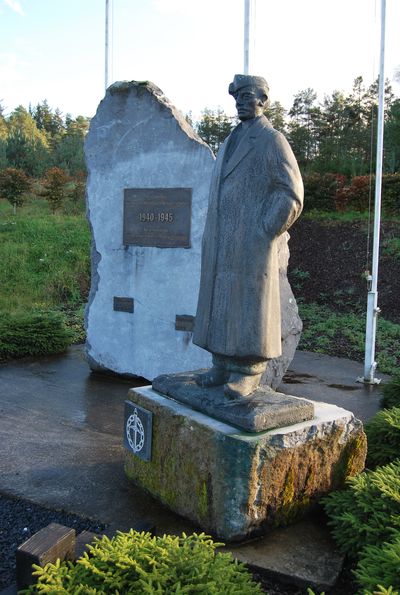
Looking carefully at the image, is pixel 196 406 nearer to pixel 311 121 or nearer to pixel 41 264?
pixel 41 264

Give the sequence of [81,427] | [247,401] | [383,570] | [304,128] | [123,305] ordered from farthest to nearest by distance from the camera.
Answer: [304,128] → [123,305] → [81,427] → [247,401] → [383,570]

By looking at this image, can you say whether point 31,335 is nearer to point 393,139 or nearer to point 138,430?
point 138,430

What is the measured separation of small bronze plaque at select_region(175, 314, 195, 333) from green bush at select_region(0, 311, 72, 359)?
2495 mm

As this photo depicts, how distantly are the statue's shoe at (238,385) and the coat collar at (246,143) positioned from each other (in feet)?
4.08

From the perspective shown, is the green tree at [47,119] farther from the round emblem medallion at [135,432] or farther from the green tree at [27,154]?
the round emblem medallion at [135,432]

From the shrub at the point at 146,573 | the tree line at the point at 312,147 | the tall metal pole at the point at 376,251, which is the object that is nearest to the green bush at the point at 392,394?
the tall metal pole at the point at 376,251

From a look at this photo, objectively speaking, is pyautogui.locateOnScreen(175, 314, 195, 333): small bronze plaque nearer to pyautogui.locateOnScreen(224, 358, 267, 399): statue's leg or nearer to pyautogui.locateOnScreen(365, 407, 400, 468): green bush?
pyautogui.locateOnScreen(365, 407, 400, 468): green bush

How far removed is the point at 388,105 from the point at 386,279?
12872 mm

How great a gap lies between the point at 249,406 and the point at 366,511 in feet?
2.75

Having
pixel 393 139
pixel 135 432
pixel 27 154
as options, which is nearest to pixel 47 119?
pixel 27 154

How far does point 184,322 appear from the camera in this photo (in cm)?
651

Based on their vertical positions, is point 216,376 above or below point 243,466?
above

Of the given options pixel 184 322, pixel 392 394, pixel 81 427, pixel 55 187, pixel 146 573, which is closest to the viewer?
pixel 146 573

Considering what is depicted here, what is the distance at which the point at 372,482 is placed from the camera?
3178 mm
